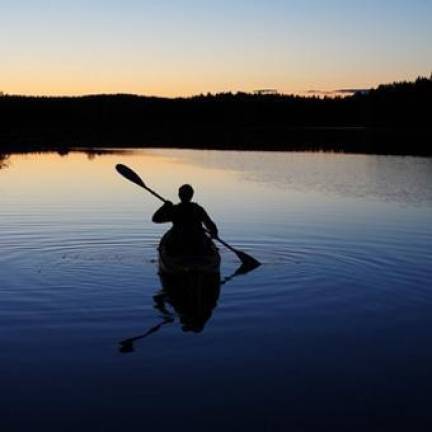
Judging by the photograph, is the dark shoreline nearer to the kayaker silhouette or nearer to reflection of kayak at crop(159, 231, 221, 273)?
the kayaker silhouette

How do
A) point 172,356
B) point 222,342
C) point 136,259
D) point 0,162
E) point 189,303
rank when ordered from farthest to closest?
point 0,162 → point 136,259 → point 189,303 → point 222,342 → point 172,356

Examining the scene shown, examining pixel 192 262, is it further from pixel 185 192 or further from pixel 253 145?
pixel 253 145

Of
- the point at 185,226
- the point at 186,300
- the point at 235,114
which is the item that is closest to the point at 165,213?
the point at 185,226

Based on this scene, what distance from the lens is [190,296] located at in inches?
518

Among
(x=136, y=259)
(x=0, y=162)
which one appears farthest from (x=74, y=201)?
(x=0, y=162)

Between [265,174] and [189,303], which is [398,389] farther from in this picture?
[265,174]

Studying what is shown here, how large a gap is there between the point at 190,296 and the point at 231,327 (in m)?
2.30

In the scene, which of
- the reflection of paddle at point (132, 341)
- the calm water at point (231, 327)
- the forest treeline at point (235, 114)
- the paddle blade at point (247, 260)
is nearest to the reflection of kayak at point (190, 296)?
the calm water at point (231, 327)

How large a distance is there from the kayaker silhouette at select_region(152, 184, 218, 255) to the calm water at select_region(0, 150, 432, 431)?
855mm

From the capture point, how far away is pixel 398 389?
835 cm

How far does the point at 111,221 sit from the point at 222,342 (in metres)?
12.6

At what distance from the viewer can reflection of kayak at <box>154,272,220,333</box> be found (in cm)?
1148

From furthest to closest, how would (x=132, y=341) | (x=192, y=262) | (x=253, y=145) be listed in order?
Result: (x=253, y=145) → (x=192, y=262) → (x=132, y=341)

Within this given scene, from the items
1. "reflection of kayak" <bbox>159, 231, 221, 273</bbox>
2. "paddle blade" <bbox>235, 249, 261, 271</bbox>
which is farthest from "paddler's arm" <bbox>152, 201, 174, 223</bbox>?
"paddle blade" <bbox>235, 249, 261, 271</bbox>
